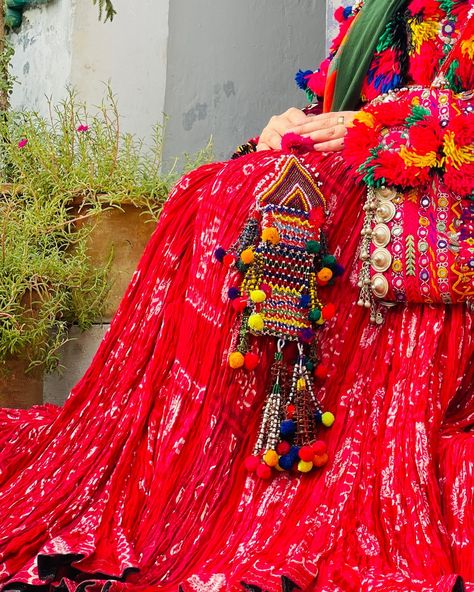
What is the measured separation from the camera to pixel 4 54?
2697mm

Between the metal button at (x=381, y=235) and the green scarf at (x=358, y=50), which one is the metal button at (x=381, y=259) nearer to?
the metal button at (x=381, y=235)

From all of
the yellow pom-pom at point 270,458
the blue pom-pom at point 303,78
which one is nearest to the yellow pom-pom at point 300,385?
the yellow pom-pom at point 270,458

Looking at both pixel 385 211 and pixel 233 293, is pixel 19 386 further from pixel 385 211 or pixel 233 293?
pixel 385 211

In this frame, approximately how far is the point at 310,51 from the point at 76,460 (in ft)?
7.14

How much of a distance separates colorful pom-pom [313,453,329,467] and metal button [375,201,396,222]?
0.37 m

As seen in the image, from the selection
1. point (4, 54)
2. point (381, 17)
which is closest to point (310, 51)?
point (4, 54)

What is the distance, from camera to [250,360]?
1298mm

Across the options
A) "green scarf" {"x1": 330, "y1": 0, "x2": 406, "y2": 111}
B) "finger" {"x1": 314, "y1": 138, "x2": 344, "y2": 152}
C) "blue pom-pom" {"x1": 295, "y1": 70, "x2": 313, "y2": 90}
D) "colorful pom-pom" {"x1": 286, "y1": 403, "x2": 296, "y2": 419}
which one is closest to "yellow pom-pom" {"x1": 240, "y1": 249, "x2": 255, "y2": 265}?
"colorful pom-pom" {"x1": 286, "y1": 403, "x2": 296, "y2": 419}

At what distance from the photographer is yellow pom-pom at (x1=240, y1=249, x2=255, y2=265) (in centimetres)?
131

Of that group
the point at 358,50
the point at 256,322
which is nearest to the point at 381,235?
the point at 256,322

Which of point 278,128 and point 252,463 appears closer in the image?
point 252,463

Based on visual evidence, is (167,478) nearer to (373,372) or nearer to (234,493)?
(234,493)

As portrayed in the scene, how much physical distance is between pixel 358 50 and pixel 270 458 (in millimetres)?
803

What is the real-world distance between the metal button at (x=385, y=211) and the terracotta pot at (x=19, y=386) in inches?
39.3
